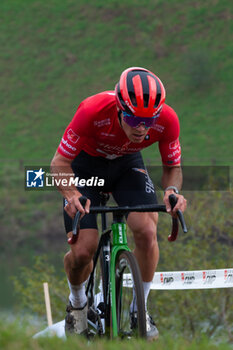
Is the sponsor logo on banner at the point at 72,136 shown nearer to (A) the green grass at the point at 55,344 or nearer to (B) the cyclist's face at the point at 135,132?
(B) the cyclist's face at the point at 135,132

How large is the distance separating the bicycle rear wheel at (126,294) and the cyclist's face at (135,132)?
86 cm

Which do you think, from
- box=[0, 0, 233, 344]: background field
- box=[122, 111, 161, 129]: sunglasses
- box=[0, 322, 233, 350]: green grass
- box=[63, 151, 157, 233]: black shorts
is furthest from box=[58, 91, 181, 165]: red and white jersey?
box=[0, 0, 233, 344]: background field

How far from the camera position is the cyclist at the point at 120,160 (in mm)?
4773

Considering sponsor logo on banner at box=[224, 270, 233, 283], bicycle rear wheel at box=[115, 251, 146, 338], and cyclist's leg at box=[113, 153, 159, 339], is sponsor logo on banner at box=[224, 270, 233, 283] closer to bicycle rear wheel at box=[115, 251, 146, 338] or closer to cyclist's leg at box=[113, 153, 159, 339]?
cyclist's leg at box=[113, 153, 159, 339]

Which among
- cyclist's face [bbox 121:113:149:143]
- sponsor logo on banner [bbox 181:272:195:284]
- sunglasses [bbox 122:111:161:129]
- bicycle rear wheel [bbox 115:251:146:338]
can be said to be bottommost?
sponsor logo on banner [bbox 181:272:195:284]

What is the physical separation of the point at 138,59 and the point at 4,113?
14.1m

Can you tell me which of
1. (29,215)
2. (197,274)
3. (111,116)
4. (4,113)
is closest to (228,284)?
(197,274)

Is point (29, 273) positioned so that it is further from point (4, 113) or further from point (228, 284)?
point (4, 113)

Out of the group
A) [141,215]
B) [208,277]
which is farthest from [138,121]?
[208,277]

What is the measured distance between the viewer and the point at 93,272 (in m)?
5.60

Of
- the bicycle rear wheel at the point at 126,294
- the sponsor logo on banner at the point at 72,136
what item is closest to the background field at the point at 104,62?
the sponsor logo on banner at the point at 72,136

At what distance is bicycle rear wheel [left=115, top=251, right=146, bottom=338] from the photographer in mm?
4441

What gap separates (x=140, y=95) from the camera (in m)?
4.71

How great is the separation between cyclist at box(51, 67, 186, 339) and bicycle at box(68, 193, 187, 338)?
80mm
